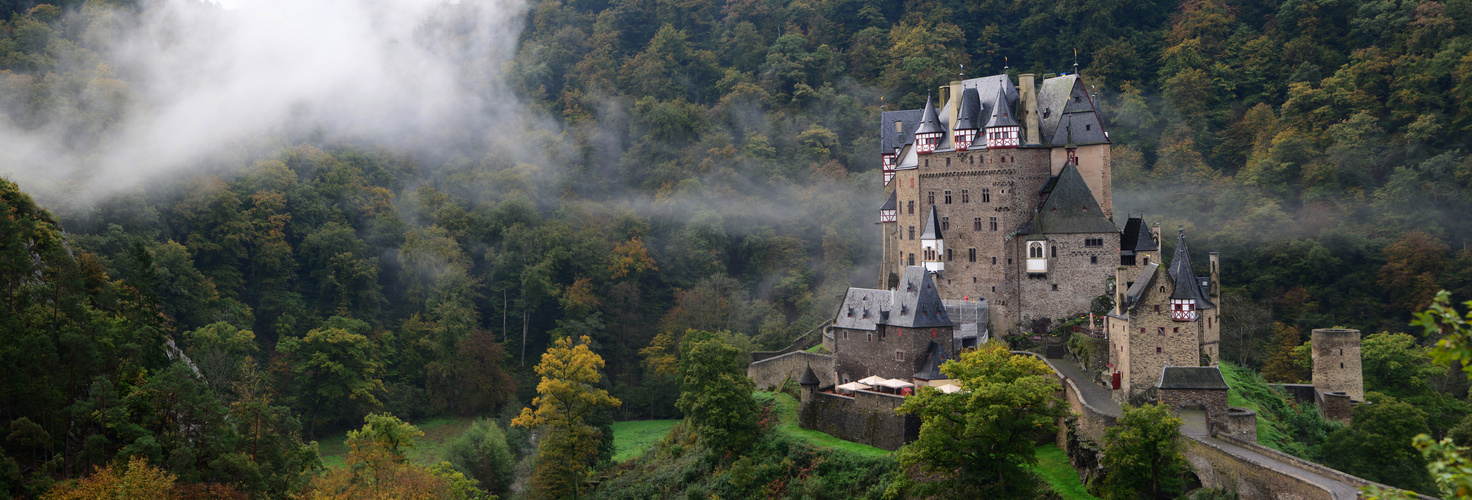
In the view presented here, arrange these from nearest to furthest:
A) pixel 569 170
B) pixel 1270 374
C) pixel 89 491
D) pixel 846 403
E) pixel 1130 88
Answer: pixel 89 491 → pixel 846 403 → pixel 1270 374 → pixel 1130 88 → pixel 569 170

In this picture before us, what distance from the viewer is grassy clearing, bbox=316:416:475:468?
1850 inches

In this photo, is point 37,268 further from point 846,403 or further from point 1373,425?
point 1373,425

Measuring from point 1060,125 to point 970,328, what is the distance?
943cm

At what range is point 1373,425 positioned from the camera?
34406 millimetres

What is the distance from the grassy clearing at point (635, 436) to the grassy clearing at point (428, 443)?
775 centimetres

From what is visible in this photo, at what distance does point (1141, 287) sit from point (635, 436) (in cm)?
2750

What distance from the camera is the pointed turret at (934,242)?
43.5 meters

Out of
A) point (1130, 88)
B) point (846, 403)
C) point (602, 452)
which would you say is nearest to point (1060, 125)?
point (846, 403)

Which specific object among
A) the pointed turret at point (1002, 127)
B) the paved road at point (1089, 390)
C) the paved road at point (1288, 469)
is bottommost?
the paved road at point (1288, 469)

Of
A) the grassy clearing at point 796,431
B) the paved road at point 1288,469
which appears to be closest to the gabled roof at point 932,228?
the grassy clearing at point 796,431

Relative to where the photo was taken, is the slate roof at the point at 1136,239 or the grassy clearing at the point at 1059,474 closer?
the grassy clearing at the point at 1059,474

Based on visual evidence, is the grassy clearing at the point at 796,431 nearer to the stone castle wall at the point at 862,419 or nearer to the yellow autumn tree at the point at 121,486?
the stone castle wall at the point at 862,419

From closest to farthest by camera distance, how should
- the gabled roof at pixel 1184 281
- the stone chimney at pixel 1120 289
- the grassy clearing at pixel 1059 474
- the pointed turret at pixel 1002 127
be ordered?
the grassy clearing at pixel 1059 474 → the gabled roof at pixel 1184 281 → the stone chimney at pixel 1120 289 → the pointed turret at pixel 1002 127

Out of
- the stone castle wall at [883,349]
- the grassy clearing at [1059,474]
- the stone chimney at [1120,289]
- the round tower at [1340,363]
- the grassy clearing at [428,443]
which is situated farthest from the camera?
the grassy clearing at [428,443]
